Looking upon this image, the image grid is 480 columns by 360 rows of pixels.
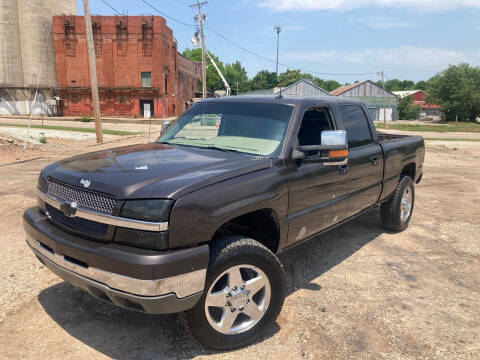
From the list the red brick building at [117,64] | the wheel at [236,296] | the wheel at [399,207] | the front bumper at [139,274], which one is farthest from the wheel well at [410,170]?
the red brick building at [117,64]

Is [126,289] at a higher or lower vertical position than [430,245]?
higher

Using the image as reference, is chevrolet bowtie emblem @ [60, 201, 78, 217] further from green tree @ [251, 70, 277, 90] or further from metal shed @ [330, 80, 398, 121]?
green tree @ [251, 70, 277, 90]

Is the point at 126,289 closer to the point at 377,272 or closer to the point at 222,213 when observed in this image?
the point at 222,213

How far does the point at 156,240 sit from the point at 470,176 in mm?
10619

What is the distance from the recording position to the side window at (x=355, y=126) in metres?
4.33

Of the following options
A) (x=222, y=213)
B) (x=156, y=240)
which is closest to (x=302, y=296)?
(x=222, y=213)

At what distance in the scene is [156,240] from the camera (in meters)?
2.30

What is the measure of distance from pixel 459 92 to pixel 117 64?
55858 millimetres

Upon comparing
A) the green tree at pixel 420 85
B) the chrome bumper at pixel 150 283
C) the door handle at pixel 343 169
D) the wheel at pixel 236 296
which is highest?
the green tree at pixel 420 85

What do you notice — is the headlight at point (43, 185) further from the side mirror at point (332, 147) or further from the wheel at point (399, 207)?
the wheel at point (399, 207)

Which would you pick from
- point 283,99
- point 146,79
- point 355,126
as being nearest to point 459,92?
point 146,79

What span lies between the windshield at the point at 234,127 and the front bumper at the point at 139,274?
4.35ft

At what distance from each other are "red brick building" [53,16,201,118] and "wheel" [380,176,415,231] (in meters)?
40.0

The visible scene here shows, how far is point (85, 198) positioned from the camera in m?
2.58
